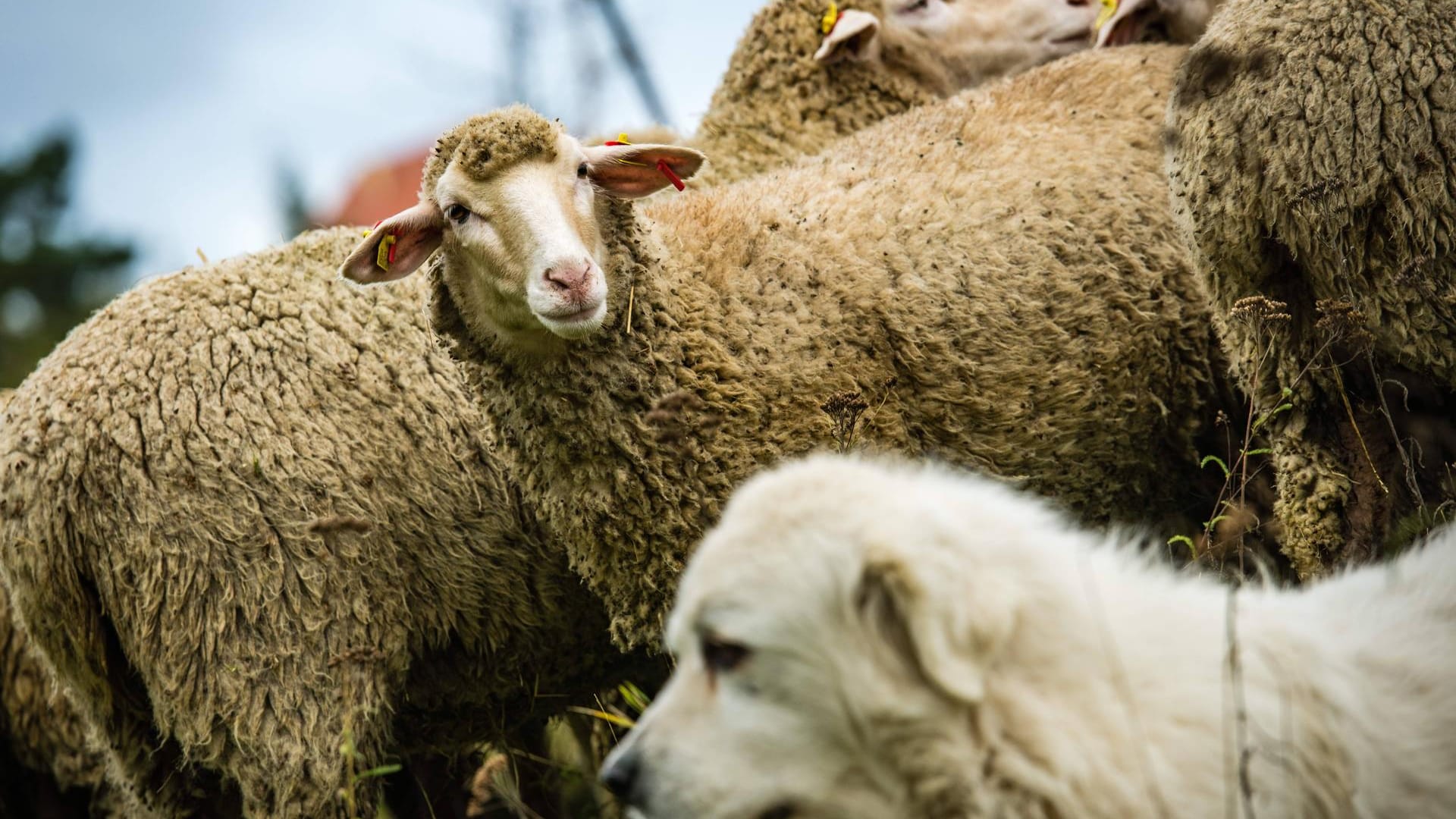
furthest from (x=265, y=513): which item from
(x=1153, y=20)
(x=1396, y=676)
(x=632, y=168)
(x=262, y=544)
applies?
(x=1153, y=20)

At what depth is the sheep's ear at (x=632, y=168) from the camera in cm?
419

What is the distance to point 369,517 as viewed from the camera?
13.8 feet

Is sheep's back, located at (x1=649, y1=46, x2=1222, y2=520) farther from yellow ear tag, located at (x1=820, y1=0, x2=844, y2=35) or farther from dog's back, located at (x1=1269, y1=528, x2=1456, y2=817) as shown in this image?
dog's back, located at (x1=1269, y1=528, x2=1456, y2=817)

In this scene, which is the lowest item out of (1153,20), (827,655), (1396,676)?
(1396,676)

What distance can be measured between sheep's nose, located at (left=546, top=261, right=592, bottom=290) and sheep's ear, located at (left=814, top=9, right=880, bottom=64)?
280 centimetres

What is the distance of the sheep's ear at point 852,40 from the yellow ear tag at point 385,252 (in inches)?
107

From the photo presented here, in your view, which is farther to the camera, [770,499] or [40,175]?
[40,175]

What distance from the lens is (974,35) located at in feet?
21.4

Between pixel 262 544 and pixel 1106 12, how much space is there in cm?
428

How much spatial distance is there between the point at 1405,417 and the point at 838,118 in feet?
10.4

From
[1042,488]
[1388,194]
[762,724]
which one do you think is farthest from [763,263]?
[762,724]

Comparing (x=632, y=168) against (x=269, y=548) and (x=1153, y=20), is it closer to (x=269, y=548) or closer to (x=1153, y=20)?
(x=269, y=548)

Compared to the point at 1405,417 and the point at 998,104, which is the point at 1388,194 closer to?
the point at 1405,417

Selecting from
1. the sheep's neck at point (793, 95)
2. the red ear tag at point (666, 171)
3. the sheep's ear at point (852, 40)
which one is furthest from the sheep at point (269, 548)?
the sheep's ear at point (852, 40)
